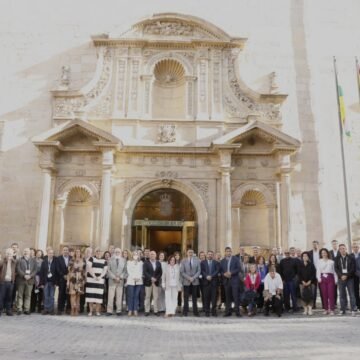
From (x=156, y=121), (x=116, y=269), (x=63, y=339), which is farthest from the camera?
(x=156, y=121)

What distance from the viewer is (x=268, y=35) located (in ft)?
55.5

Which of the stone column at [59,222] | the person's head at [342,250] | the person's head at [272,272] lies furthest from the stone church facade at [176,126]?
the person's head at [342,250]

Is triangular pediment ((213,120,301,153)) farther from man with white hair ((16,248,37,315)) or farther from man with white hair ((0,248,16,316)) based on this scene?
man with white hair ((0,248,16,316))

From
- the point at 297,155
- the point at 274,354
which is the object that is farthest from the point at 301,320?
the point at 297,155

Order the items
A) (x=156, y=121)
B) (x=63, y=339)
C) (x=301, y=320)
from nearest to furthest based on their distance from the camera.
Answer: (x=63, y=339) → (x=301, y=320) → (x=156, y=121)

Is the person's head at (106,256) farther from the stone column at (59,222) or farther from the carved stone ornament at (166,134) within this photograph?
the carved stone ornament at (166,134)

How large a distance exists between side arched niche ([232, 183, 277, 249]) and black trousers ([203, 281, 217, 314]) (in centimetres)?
368

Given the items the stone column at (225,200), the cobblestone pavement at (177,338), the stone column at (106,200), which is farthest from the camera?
the stone column at (225,200)

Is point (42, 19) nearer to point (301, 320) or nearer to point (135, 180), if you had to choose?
point (135, 180)

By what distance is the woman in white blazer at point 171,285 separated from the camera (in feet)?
35.3

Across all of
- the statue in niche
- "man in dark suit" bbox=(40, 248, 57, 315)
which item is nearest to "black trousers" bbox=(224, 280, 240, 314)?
"man in dark suit" bbox=(40, 248, 57, 315)

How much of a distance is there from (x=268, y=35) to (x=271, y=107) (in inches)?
123

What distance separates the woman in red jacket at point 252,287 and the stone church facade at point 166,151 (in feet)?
9.40

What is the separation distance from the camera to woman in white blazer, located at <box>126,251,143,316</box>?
35.7 feet
